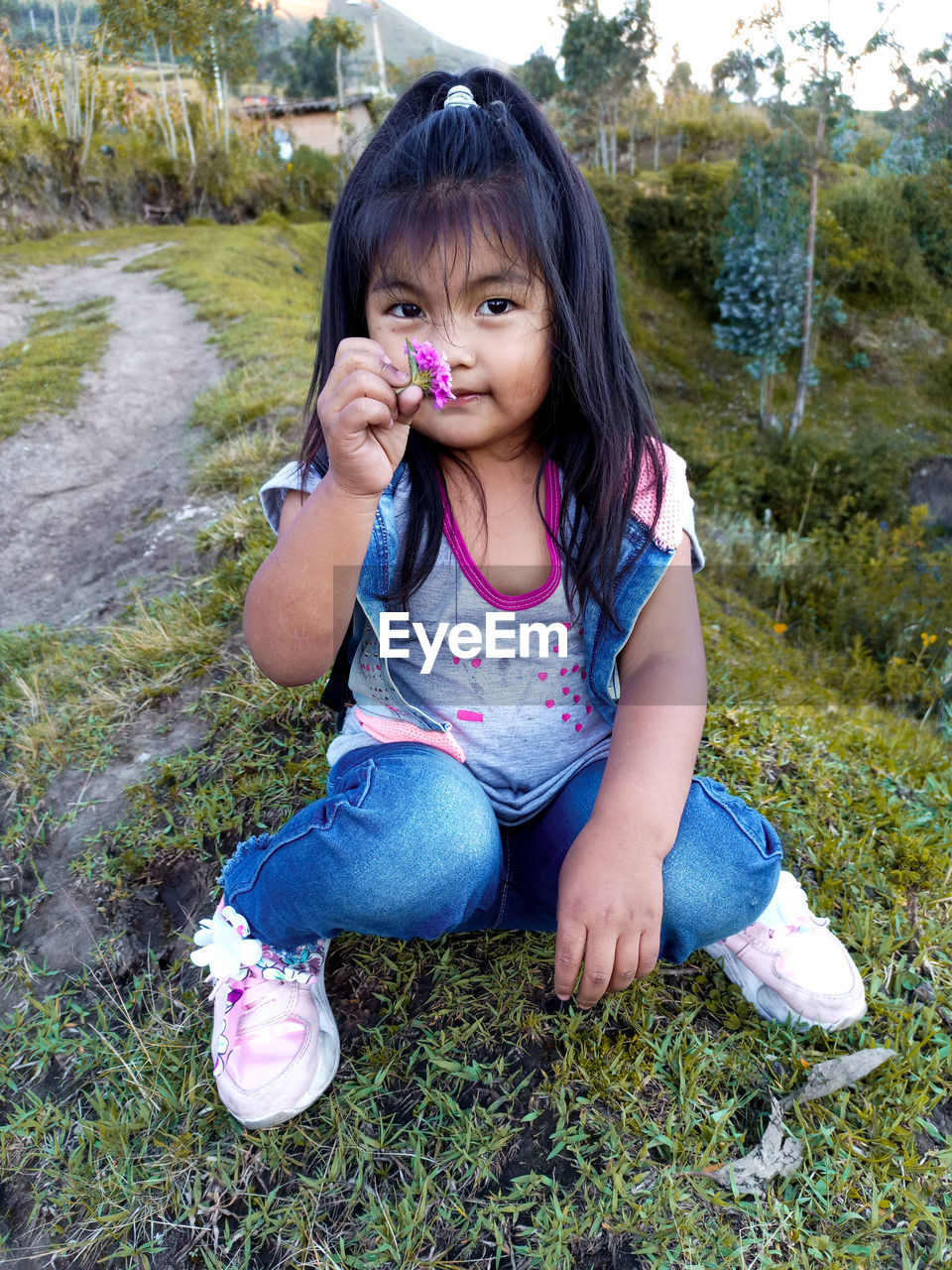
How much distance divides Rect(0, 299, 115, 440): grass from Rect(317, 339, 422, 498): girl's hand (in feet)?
16.4

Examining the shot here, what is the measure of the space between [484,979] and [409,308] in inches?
45.2

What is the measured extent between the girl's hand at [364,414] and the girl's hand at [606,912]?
0.61 meters

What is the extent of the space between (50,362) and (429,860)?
712 centimetres

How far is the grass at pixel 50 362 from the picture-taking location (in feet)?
18.8

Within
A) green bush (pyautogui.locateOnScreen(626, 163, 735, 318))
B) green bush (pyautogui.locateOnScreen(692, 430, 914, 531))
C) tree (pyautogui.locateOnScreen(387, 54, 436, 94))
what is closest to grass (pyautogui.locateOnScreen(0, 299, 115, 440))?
green bush (pyautogui.locateOnScreen(692, 430, 914, 531))

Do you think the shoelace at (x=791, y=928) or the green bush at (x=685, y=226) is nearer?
the shoelace at (x=791, y=928)

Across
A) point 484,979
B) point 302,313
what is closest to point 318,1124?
point 484,979

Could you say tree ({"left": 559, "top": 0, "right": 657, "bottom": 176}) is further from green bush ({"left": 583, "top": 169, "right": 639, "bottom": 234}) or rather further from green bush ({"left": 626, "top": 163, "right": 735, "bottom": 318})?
green bush ({"left": 626, "top": 163, "right": 735, "bottom": 318})

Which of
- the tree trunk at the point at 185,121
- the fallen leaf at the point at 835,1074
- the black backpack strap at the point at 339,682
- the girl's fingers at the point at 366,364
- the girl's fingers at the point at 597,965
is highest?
the tree trunk at the point at 185,121

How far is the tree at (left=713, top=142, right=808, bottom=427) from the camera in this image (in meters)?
14.7

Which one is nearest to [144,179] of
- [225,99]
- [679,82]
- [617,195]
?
[225,99]

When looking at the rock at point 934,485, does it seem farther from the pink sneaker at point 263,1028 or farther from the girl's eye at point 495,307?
the pink sneaker at point 263,1028

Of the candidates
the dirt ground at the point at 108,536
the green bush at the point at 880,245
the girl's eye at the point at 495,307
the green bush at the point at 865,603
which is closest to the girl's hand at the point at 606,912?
the girl's eye at the point at 495,307

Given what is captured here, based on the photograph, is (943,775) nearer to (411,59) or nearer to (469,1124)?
(469,1124)
